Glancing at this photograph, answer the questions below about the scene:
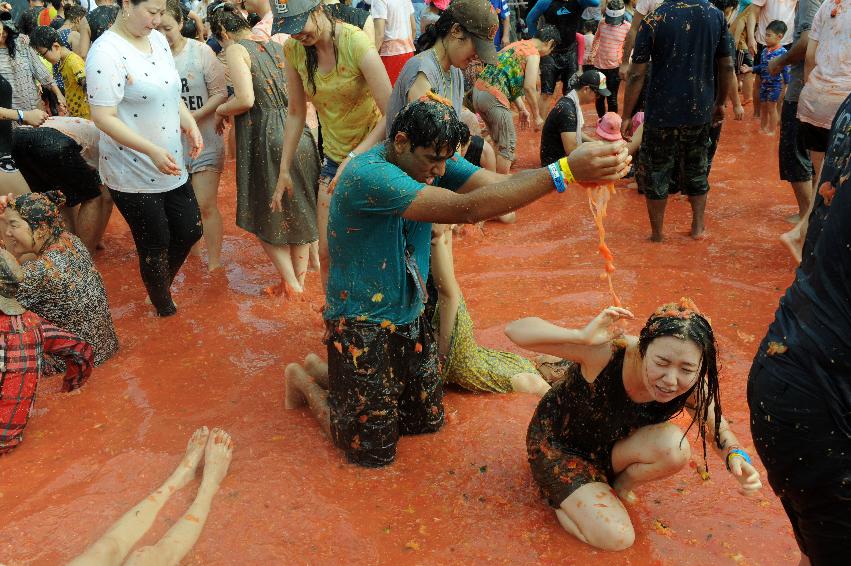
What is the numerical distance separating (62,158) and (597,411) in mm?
4136

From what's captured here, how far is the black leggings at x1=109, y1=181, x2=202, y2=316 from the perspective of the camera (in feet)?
14.6

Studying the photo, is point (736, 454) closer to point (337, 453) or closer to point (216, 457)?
point (337, 453)

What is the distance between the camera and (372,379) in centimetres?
320

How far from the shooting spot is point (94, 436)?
12.1ft

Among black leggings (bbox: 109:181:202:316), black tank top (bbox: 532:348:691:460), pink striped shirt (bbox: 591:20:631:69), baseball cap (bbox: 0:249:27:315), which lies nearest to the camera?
black tank top (bbox: 532:348:691:460)

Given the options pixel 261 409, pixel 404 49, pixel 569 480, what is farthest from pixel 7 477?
pixel 404 49

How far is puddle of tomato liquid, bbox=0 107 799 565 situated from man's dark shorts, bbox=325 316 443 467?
12cm

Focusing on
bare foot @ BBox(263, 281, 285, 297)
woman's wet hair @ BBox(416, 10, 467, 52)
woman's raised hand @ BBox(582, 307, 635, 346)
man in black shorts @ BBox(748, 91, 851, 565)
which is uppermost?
woman's wet hair @ BBox(416, 10, 467, 52)

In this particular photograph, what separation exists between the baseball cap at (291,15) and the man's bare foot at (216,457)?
6.40 ft

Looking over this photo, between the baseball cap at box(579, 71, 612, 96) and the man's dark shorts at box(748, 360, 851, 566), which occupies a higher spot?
the man's dark shorts at box(748, 360, 851, 566)

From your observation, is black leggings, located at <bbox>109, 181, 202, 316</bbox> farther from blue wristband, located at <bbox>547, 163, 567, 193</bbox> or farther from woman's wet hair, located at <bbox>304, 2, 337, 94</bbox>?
blue wristband, located at <bbox>547, 163, 567, 193</bbox>

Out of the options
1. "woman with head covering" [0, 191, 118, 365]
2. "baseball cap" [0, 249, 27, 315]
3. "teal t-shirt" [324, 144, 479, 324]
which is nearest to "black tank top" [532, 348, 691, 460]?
"teal t-shirt" [324, 144, 479, 324]

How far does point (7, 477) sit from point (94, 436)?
0.41m

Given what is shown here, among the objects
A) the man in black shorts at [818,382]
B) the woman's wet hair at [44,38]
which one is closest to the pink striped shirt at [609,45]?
the woman's wet hair at [44,38]
